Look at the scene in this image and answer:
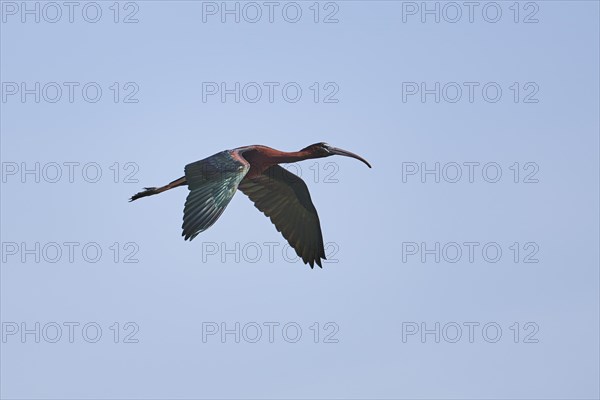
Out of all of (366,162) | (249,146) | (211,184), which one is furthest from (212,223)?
(366,162)

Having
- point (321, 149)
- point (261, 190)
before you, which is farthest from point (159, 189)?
point (321, 149)

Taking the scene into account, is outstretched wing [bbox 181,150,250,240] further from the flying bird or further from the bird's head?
the bird's head

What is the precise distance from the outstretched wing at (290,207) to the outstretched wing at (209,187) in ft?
12.9

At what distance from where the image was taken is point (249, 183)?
31.0 meters

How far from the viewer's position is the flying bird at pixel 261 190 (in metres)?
24.3

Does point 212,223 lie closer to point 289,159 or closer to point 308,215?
point 289,159

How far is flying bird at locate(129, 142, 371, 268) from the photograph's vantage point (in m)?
24.3

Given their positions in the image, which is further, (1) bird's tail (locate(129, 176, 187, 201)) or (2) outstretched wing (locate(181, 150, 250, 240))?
(1) bird's tail (locate(129, 176, 187, 201))

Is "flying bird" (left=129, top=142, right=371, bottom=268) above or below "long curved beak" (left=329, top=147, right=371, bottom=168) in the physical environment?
below

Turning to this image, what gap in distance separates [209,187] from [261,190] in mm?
6076

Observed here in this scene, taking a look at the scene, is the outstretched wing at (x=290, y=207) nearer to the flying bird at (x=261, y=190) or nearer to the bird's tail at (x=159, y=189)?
the flying bird at (x=261, y=190)

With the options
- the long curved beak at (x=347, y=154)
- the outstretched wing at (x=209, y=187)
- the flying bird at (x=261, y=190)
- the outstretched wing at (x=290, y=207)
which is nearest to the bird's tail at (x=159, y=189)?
the flying bird at (x=261, y=190)

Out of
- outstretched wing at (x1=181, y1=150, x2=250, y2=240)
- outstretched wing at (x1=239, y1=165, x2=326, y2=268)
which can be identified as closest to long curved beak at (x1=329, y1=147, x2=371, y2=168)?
outstretched wing at (x1=239, y1=165, x2=326, y2=268)

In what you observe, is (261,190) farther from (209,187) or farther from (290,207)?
(209,187)
